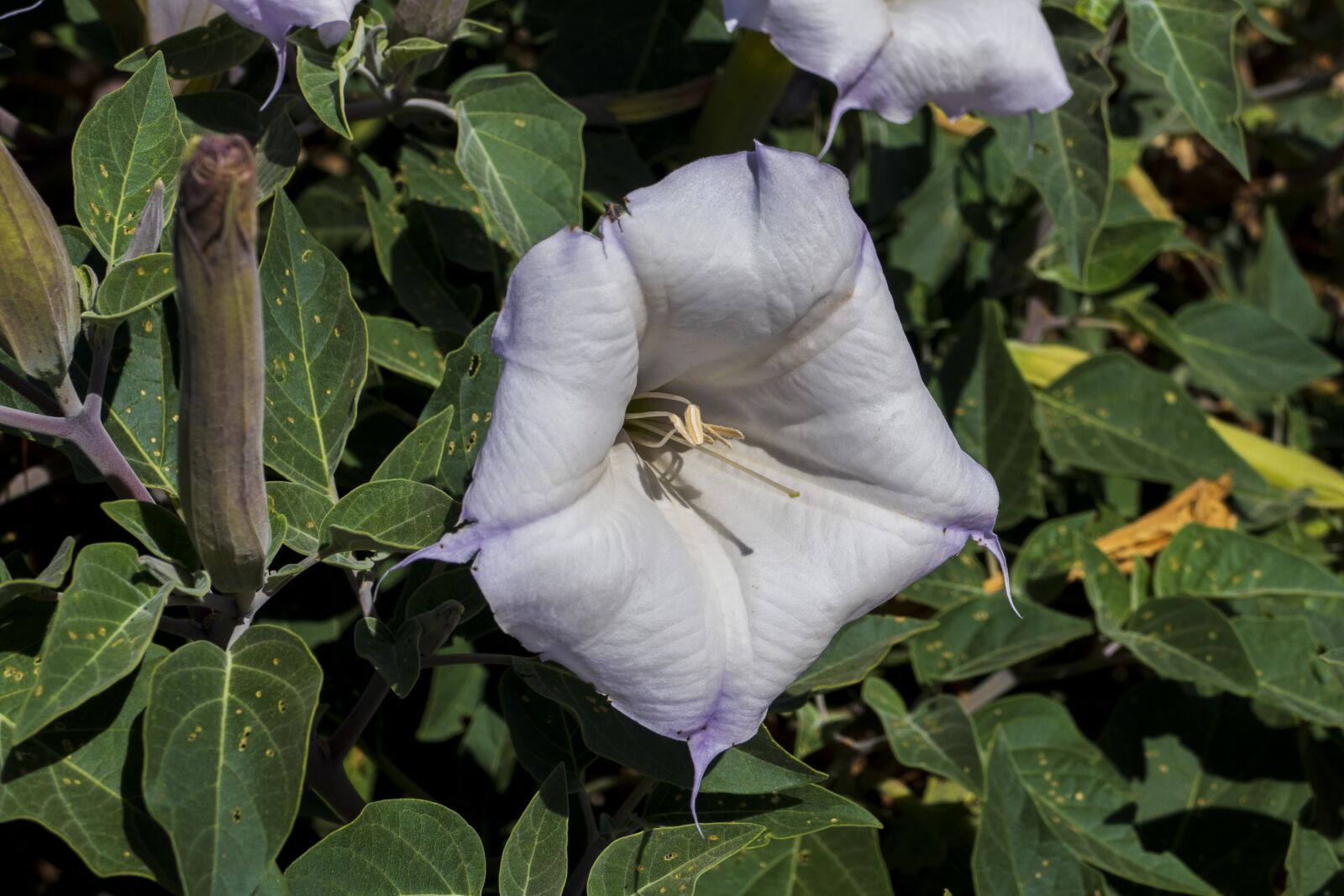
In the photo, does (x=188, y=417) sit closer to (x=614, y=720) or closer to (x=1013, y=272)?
(x=614, y=720)

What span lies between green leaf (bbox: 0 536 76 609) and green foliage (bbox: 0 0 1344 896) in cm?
5

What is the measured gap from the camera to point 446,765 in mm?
2051

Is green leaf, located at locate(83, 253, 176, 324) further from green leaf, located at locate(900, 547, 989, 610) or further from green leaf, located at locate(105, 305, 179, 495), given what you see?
green leaf, located at locate(900, 547, 989, 610)

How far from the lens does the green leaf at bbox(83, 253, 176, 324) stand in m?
1.17

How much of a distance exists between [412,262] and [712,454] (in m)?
0.63

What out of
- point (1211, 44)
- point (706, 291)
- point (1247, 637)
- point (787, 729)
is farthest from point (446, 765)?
point (1211, 44)

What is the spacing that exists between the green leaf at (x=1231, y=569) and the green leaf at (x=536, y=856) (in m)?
1.23

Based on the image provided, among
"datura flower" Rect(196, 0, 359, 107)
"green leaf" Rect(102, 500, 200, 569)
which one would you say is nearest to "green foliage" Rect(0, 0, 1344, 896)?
"green leaf" Rect(102, 500, 200, 569)

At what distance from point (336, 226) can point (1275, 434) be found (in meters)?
2.04

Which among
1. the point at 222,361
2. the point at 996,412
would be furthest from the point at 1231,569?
the point at 222,361

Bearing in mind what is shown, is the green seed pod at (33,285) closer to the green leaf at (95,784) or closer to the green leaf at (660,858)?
the green leaf at (95,784)

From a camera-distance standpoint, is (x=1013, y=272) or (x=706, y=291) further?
(x=1013, y=272)

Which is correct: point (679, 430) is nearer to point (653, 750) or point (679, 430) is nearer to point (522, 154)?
point (653, 750)

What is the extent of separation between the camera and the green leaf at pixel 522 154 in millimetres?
1619
